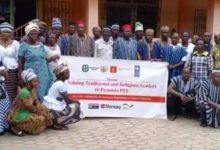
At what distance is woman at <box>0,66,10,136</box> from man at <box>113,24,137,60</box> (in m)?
2.32

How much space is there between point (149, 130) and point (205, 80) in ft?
4.92

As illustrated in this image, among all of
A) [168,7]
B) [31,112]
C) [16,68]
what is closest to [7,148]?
[31,112]

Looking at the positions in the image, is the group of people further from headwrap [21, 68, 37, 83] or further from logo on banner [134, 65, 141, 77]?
logo on banner [134, 65, 141, 77]

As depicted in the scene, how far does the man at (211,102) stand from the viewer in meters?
7.06

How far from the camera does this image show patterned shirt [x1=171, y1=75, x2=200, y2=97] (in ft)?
24.8

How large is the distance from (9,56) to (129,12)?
7296mm

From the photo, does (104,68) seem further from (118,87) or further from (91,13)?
(91,13)

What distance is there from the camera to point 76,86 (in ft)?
24.0

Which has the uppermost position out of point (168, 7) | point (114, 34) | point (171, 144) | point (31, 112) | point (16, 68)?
point (168, 7)

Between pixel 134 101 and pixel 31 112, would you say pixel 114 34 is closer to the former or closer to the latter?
pixel 134 101

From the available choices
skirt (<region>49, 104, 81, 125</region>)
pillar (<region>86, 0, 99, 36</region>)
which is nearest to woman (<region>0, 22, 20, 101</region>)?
skirt (<region>49, 104, 81, 125</region>)

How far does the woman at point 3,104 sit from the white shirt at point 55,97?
602 millimetres

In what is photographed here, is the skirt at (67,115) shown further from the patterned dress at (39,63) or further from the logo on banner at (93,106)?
the logo on banner at (93,106)

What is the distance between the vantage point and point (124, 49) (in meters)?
7.55
